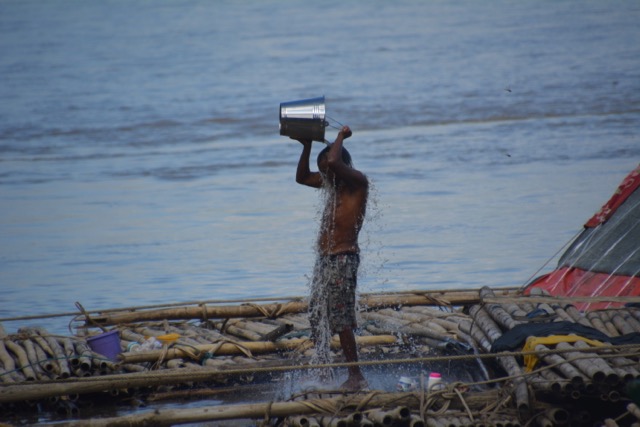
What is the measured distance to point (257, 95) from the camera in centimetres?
2766

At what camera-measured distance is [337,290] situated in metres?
6.07

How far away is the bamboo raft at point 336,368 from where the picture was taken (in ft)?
17.9

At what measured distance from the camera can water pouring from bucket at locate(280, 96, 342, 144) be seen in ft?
20.3

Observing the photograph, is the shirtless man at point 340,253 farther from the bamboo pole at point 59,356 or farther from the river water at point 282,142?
the river water at point 282,142

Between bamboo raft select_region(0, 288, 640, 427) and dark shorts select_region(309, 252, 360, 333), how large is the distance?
31 cm

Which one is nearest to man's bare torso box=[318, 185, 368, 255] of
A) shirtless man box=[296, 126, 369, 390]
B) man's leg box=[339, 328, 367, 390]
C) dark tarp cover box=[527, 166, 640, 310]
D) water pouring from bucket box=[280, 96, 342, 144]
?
shirtless man box=[296, 126, 369, 390]

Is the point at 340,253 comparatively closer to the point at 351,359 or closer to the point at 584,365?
the point at 351,359

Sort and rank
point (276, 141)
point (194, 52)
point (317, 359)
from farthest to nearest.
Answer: point (194, 52)
point (276, 141)
point (317, 359)

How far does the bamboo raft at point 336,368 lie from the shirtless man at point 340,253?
0.27 meters

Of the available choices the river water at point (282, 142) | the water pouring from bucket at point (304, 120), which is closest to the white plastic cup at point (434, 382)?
the water pouring from bucket at point (304, 120)

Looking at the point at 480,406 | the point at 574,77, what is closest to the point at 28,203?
the point at 480,406

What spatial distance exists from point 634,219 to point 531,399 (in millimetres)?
3393

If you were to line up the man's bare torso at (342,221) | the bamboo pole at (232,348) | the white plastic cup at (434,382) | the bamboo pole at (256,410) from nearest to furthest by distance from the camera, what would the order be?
the bamboo pole at (256,410)
the white plastic cup at (434,382)
the man's bare torso at (342,221)
the bamboo pole at (232,348)

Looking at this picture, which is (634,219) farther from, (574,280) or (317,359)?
(317,359)
